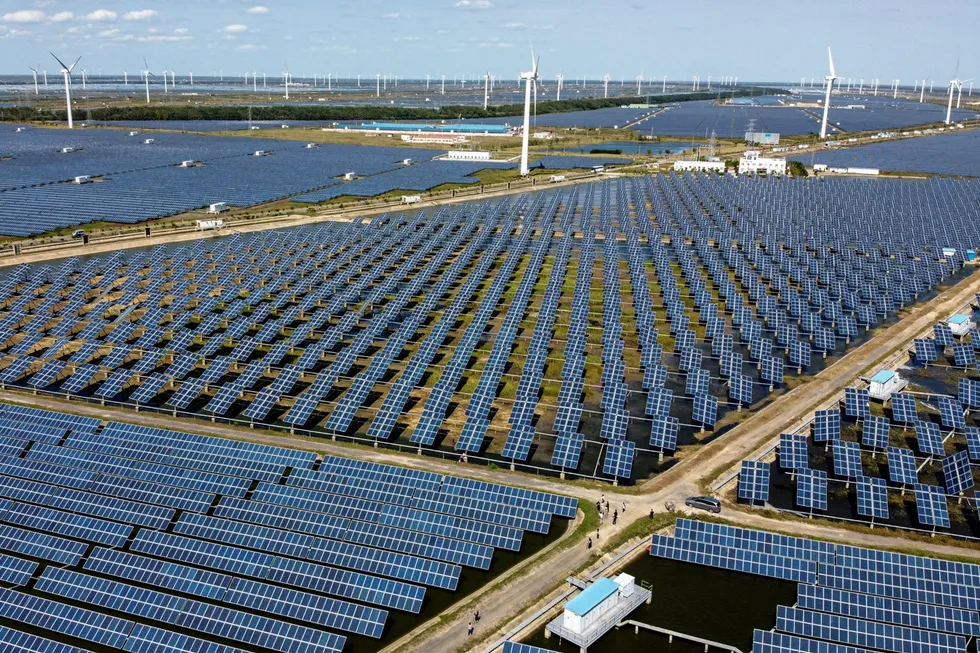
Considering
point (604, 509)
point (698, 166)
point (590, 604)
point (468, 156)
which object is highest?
point (698, 166)

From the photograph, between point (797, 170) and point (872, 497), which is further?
point (797, 170)

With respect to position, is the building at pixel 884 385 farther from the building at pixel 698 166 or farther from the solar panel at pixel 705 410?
the building at pixel 698 166

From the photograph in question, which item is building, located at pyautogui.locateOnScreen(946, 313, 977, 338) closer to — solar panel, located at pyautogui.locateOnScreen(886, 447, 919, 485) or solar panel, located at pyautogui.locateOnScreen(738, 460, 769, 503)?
solar panel, located at pyautogui.locateOnScreen(886, 447, 919, 485)

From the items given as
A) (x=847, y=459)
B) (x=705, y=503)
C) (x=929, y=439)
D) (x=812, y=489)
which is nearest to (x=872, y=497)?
(x=812, y=489)

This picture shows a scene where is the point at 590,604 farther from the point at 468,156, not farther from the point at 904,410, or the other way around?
the point at 468,156

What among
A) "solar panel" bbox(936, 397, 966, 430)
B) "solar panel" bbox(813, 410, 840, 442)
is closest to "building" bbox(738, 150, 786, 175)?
"solar panel" bbox(936, 397, 966, 430)
